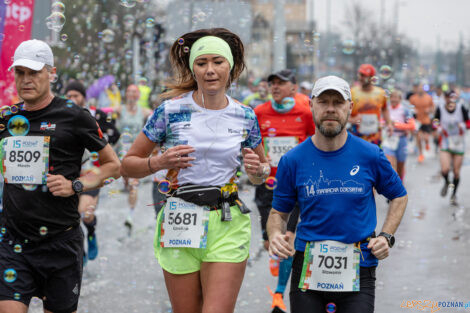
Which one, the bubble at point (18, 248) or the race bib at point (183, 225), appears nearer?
the race bib at point (183, 225)

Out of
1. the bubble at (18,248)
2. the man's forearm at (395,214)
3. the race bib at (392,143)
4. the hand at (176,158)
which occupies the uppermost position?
the hand at (176,158)

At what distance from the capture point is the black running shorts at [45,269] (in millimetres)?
3545

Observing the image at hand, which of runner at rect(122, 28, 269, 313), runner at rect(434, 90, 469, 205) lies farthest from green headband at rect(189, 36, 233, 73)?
runner at rect(434, 90, 469, 205)

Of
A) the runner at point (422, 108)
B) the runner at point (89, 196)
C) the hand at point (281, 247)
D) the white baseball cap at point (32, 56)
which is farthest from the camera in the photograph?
the runner at point (422, 108)

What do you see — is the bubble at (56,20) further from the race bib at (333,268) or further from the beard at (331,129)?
the race bib at (333,268)

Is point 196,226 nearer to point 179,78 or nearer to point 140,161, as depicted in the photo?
point 140,161

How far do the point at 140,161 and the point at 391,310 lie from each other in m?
2.83

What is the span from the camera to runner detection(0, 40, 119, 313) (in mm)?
3600

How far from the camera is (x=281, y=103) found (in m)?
6.11

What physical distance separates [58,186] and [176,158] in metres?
0.71

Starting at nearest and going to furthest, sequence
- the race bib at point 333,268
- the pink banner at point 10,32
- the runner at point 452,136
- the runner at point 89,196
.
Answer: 1. the race bib at point 333,268
2. the runner at point 89,196
3. the pink banner at point 10,32
4. the runner at point 452,136

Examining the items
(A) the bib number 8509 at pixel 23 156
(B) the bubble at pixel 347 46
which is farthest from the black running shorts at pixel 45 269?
(B) the bubble at pixel 347 46

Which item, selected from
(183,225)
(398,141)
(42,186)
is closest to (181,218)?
(183,225)

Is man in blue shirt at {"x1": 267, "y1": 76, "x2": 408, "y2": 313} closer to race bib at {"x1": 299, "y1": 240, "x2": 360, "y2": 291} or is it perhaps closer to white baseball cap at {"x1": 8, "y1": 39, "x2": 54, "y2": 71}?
race bib at {"x1": 299, "y1": 240, "x2": 360, "y2": 291}
